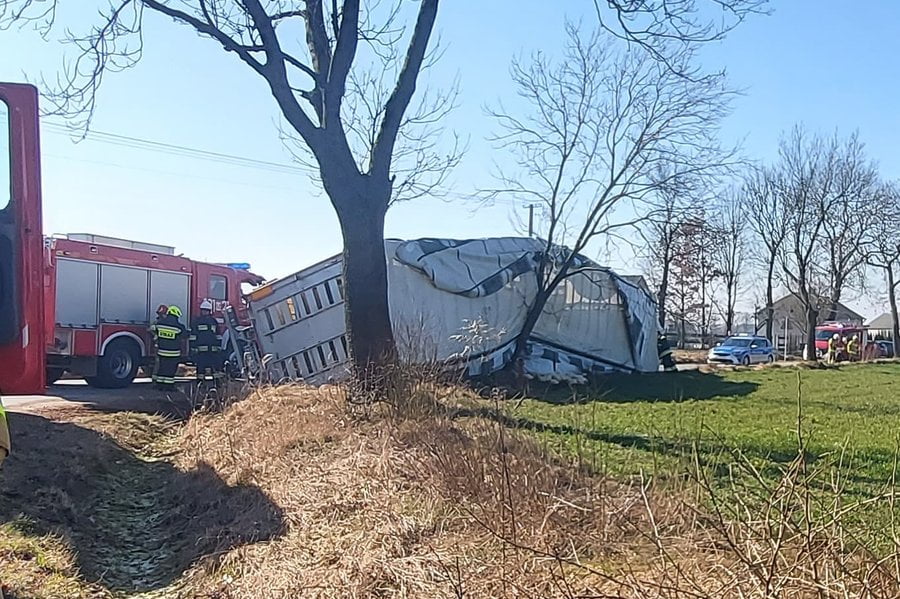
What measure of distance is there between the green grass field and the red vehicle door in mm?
3603

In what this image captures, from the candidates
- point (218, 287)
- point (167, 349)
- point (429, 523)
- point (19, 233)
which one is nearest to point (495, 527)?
point (429, 523)

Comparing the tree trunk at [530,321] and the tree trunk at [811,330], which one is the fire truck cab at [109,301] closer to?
the tree trunk at [530,321]

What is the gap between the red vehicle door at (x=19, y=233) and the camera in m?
5.39

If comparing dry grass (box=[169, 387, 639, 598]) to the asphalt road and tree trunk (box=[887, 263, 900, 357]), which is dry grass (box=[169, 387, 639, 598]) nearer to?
the asphalt road

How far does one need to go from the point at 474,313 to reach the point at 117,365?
730 centimetres

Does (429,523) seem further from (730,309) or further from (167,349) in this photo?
(730,309)

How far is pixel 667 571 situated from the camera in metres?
2.87

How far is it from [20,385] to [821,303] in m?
45.8

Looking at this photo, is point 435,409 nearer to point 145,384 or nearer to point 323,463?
point 323,463

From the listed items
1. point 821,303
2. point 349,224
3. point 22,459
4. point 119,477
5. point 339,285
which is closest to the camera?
point 22,459

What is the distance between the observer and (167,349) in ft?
50.4

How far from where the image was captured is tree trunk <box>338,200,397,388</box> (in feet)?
30.2

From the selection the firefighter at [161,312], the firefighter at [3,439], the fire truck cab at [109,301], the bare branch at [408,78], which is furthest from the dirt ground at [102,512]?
the firefighter at [161,312]

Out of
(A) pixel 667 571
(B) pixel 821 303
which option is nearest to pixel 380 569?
(A) pixel 667 571
